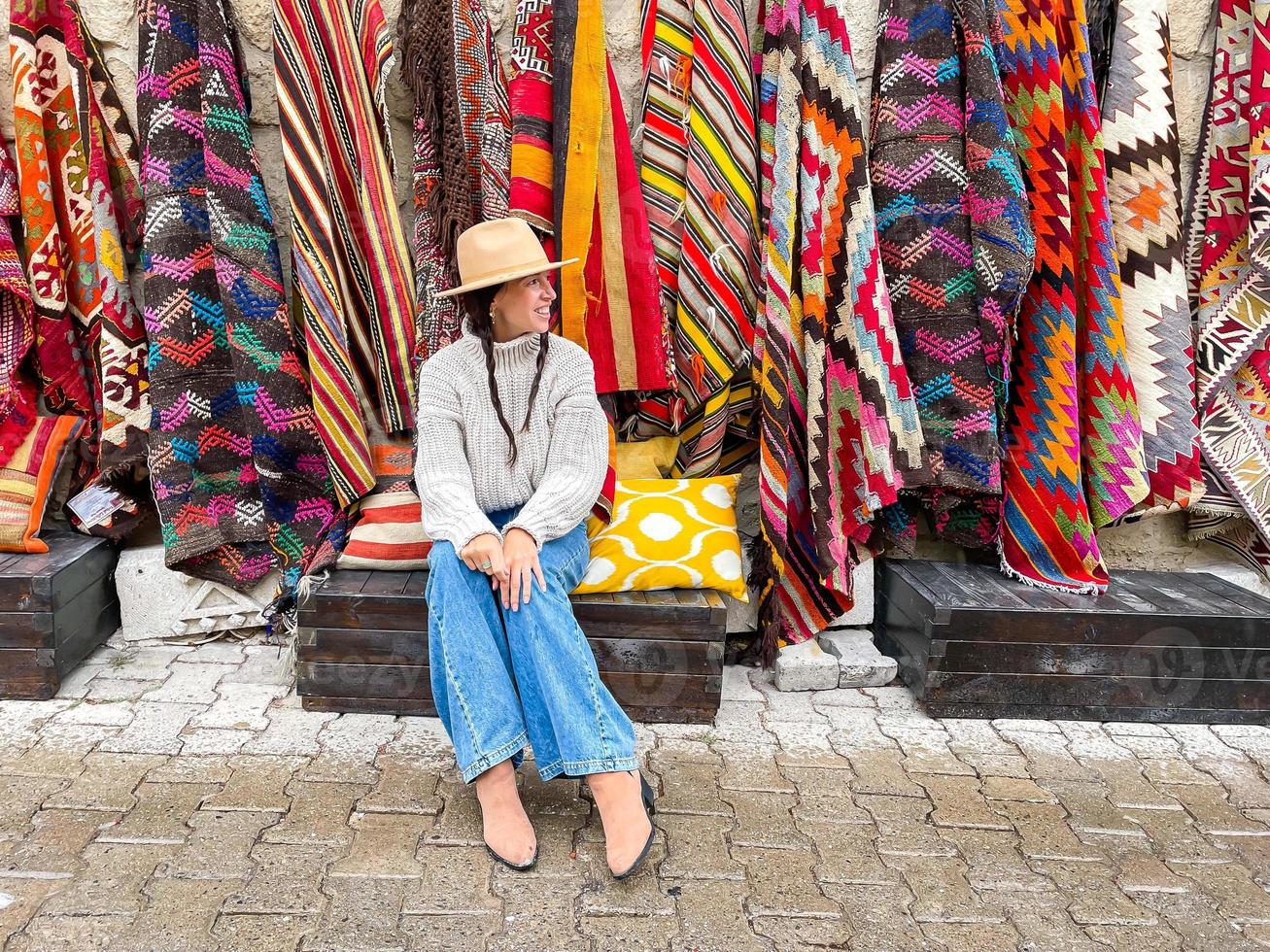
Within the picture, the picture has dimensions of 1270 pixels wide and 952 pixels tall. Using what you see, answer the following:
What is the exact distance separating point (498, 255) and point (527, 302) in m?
0.13

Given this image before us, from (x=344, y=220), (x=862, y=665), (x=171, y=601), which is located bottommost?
(x=862, y=665)

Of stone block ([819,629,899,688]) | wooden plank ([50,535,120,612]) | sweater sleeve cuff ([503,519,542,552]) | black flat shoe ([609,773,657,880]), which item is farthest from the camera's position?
stone block ([819,629,899,688])

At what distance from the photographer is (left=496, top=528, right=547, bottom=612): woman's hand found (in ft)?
6.32

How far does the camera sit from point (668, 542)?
2.45 metres

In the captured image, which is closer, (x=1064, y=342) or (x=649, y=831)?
(x=649, y=831)

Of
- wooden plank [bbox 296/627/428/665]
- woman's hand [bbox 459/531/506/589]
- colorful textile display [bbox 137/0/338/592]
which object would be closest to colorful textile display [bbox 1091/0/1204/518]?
woman's hand [bbox 459/531/506/589]

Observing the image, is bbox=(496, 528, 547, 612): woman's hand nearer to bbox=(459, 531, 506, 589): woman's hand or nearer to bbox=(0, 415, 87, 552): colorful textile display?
bbox=(459, 531, 506, 589): woman's hand

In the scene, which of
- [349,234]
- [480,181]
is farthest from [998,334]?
[349,234]

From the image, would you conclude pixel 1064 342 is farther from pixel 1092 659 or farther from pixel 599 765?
pixel 599 765

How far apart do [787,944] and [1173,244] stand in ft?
7.49

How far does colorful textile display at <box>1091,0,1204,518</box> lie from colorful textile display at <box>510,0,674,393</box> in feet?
4.68

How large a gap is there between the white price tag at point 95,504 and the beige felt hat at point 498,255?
1417 millimetres

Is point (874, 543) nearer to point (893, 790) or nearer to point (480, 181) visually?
point (893, 790)

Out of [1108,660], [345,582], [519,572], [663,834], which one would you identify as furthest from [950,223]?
[345,582]
